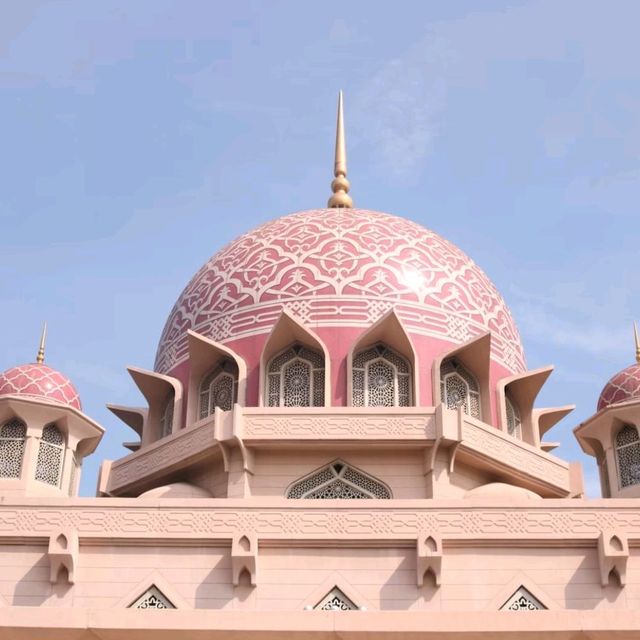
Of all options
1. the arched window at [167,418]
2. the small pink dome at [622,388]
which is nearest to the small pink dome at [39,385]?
the arched window at [167,418]

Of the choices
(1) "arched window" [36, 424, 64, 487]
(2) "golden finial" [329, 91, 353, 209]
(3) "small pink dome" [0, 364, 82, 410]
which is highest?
(2) "golden finial" [329, 91, 353, 209]

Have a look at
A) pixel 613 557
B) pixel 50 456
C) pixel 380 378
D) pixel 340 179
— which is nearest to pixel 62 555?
pixel 50 456

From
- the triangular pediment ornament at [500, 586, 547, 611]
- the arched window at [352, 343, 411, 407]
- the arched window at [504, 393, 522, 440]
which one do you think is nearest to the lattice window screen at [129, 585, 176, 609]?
the triangular pediment ornament at [500, 586, 547, 611]

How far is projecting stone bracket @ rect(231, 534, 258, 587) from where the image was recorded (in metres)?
12.6

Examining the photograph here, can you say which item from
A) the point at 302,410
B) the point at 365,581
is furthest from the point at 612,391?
the point at 365,581

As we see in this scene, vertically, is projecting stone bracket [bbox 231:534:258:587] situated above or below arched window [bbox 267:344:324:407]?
below

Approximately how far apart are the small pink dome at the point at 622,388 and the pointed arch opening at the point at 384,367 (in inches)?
115

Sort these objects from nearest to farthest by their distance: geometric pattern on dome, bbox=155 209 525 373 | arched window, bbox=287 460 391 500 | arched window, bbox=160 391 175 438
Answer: arched window, bbox=287 460 391 500 < geometric pattern on dome, bbox=155 209 525 373 < arched window, bbox=160 391 175 438

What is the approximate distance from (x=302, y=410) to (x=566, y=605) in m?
4.65

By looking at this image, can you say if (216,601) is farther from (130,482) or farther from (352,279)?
(352,279)

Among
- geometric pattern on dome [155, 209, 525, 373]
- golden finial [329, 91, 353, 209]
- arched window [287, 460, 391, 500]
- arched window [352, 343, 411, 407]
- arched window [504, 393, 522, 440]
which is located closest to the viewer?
arched window [287, 460, 391, 500]

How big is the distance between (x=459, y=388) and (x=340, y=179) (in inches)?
231

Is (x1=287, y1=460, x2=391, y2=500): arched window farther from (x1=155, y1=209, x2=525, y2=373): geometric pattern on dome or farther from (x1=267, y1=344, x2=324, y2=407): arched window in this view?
(x1=155, y1=209, x2=525, y2=373): geometric pattern on dome

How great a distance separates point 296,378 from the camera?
16.8 metres
